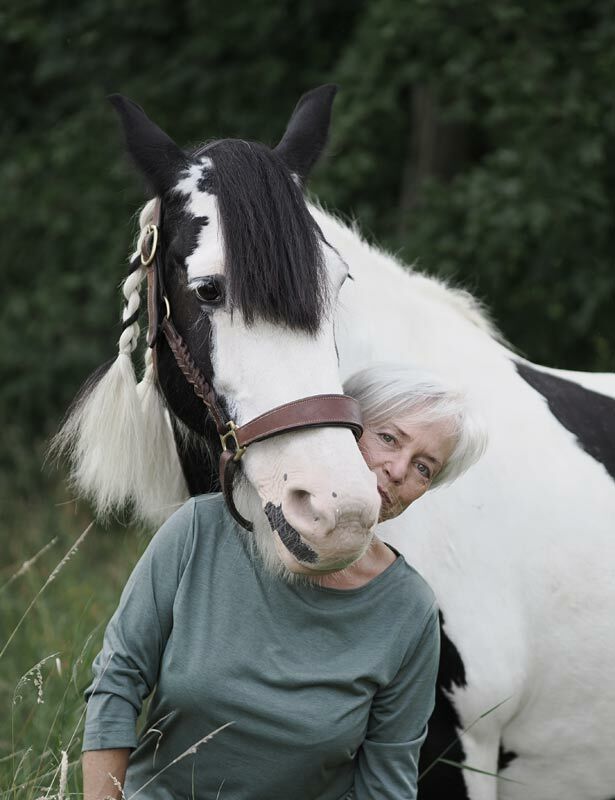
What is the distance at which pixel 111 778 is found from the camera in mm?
1916

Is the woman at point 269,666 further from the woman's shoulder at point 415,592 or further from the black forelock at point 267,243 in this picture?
the black forelock at point 267,243

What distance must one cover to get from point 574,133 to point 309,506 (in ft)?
13.5

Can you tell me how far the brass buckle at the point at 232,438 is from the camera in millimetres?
2062

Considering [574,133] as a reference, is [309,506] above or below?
above

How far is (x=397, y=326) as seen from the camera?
268 cm

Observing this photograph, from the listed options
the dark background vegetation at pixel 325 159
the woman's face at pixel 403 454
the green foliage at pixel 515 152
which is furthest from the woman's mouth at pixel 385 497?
the green foliage at pixel 515 152

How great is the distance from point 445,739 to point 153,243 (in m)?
1.31

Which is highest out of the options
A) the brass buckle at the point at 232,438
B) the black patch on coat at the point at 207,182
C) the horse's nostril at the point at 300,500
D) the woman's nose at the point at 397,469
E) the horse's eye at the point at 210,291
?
the black patch on coat at the point at 207,182

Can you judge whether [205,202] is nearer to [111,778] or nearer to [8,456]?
[111,778]

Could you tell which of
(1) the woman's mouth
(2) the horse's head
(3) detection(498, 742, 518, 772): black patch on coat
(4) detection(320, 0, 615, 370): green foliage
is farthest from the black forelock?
(4) detection(320, 0, 615, 370): green foliage

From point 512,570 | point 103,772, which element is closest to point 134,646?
point 103,772

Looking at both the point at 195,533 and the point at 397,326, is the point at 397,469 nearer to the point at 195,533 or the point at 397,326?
the point at 195,533

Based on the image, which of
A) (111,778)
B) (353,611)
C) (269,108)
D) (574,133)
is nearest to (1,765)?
(111,778)

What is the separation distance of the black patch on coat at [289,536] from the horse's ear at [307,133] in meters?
0.90
